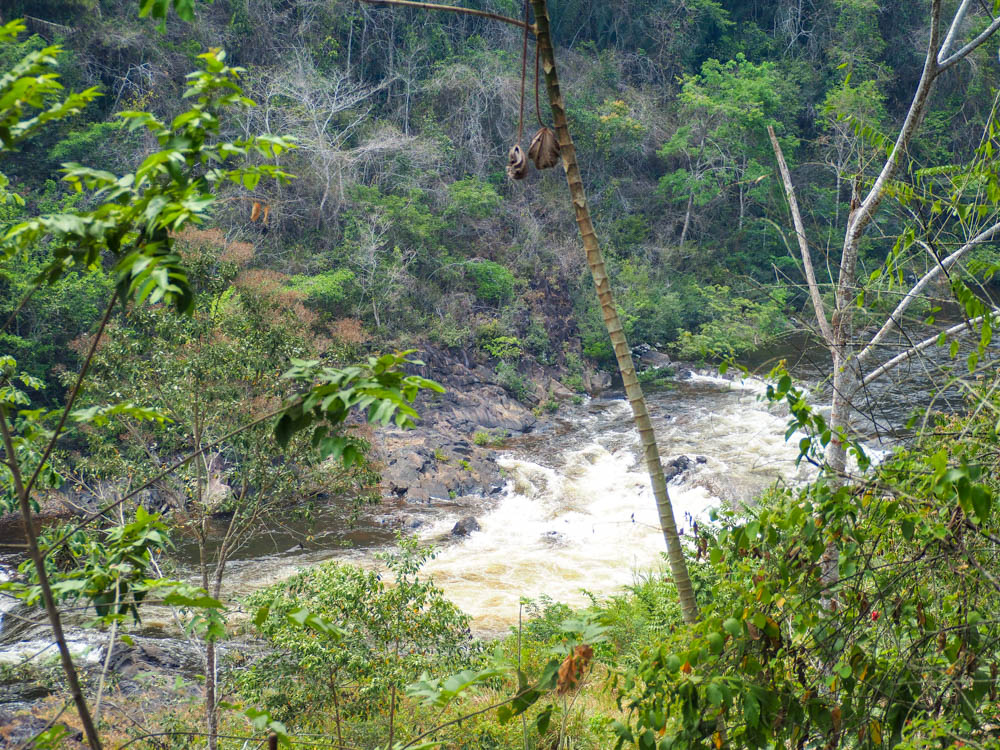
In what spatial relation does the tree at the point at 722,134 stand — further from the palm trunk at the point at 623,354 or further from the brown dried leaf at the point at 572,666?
the brown dried leaf at the point at 572,666

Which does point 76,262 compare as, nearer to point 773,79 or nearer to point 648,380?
point 648,380

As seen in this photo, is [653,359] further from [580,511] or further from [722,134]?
[580,511]

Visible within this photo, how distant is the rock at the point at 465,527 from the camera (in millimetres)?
11641

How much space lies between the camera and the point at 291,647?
5078 millimetres

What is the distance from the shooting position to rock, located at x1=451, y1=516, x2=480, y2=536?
38.2ft

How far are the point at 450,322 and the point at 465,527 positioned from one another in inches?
294

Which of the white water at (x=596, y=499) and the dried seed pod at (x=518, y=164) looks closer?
the dried seed pod at (x=518, y=164)

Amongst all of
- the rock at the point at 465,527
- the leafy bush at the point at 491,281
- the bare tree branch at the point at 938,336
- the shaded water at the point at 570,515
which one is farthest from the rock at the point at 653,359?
the bare tree branch at the point at 938,336

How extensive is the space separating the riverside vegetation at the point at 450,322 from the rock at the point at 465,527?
1.43 m

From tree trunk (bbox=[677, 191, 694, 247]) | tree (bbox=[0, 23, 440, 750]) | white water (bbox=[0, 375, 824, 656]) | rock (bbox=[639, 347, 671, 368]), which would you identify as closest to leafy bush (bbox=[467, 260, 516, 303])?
rock (bbox=[639, 347, 671, 368])

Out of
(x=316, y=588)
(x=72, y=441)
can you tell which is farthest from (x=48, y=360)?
(x=316, y=588)

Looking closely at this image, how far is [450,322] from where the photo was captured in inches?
716

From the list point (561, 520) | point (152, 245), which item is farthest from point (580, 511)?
point (152, 245)

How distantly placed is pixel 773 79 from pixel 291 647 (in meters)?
21.9
